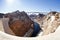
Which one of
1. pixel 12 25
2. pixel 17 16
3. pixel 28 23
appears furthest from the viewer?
pixel 28 23

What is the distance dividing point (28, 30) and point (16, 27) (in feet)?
15.7

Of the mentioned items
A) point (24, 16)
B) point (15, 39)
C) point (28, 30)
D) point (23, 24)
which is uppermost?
point (15, 39)

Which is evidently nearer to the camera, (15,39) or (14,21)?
(15,39)

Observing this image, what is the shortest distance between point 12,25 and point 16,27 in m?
1.37

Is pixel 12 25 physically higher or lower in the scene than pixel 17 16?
lower

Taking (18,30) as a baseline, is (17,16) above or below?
above

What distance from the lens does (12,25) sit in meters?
31.1

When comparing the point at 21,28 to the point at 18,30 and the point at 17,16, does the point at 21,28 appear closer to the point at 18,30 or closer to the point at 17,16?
the point at 18,30

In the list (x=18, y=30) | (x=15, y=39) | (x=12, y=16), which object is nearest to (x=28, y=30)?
(x=18, y=30)

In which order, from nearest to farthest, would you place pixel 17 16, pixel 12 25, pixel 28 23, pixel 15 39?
1. pixel 15 39
2. pixel 12 25
3. pixel 17 16
4. pixel 28 23

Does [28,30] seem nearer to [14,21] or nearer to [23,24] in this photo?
[23,24]

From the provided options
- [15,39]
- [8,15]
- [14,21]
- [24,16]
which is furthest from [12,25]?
[15,39]

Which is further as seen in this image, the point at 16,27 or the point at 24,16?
the point at 24,16

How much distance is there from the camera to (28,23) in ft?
116
